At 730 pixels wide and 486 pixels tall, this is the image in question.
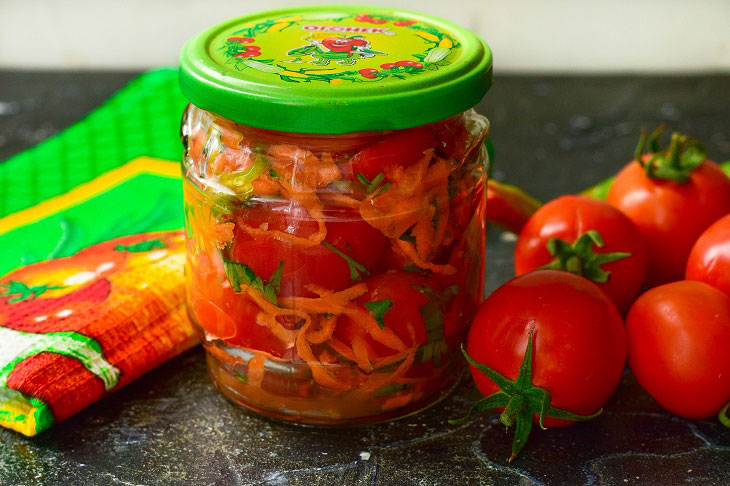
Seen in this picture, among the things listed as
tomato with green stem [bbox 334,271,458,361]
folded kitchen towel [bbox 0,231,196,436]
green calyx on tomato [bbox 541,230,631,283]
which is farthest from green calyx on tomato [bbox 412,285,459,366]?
folded kitchen towel [bbox 0,231,196,436]

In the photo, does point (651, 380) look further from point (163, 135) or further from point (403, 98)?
point (163, 135)

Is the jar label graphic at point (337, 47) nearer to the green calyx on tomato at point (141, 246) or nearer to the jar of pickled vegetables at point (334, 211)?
the jar of pickled vegetables at point (334, 211)

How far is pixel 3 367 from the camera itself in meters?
0.66

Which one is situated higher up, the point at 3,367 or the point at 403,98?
the point at 403,98

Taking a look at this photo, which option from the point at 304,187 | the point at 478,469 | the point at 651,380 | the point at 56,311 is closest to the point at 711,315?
the point at 651,380

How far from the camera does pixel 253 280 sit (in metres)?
0.62

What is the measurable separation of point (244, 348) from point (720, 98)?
96cm

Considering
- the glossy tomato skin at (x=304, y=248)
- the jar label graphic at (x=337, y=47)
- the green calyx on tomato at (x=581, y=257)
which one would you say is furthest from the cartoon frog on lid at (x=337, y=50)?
the green calyx on tomato at (x=581, y=257)

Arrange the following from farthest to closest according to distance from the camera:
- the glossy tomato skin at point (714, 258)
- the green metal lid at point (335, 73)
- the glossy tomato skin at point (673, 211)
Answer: the glossy tomato skin at point (673, 211), the glossy tomato skin at point (714, 258), the green metal lid at point (335, 73)

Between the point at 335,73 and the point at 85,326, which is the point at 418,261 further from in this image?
the point at 85,326

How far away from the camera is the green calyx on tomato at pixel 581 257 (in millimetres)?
715

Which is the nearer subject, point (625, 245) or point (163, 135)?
point (625, 245)

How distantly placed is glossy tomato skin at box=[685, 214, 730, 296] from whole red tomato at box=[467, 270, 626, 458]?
0.31 ft

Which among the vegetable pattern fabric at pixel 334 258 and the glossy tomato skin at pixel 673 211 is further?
Result: the glossy tomato skin at pixel 673 211
